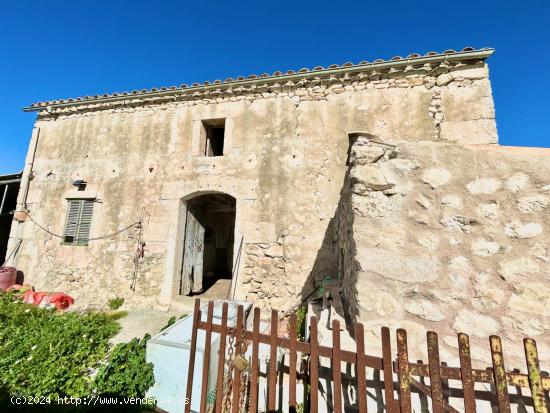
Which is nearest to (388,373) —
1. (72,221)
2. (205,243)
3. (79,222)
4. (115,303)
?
(115,303)

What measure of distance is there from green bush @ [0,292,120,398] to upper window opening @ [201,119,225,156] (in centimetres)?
446

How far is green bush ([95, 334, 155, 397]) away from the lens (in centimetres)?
293

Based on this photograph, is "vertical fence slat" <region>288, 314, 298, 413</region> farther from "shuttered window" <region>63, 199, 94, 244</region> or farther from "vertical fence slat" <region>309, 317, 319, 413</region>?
"shuttered window" <region>63, 199, 94, 244</region>

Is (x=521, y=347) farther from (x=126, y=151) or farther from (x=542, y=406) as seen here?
(x=126, y=151)

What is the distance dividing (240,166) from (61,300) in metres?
5.48

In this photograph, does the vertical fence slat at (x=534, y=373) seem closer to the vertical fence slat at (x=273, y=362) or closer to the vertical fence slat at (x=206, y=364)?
the vertical fence slat at (x=273, y=362)

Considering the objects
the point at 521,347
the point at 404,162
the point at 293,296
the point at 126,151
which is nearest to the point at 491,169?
the point at 404,162

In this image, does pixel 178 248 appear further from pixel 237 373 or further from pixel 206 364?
pixel 237 373

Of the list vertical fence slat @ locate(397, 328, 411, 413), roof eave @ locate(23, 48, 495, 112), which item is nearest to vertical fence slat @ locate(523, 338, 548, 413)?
vertical fence slat @ locate(397, 328, 411, 413)

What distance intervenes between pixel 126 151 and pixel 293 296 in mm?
5723

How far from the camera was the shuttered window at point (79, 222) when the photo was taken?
22.9 feet

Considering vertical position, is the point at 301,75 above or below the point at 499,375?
above

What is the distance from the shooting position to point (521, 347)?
177 centimetres

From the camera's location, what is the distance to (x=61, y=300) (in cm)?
644
